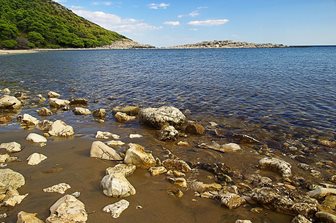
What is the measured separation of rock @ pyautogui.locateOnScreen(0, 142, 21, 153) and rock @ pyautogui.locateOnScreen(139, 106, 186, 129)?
19.5 feet

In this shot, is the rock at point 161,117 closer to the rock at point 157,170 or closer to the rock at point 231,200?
the rock at point 157,170

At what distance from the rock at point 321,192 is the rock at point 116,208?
5054mm

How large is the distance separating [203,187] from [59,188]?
397 cm

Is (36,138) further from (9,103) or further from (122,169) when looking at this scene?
(9,103)

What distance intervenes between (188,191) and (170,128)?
5208mm

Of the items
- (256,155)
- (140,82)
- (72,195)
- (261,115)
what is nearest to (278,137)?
(256,155)

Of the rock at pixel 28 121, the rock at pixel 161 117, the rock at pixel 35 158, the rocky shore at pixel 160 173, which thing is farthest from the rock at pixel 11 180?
the rock at pixel 161 117

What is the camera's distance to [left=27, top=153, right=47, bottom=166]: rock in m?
9.08

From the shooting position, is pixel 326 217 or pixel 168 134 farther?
pixel 168 134

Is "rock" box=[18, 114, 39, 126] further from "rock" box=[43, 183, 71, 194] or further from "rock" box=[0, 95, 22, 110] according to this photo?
"rock" box=[43, 183, 71, 194]

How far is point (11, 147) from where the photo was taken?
10250mm

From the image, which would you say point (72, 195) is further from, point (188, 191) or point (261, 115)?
point (261, 115)

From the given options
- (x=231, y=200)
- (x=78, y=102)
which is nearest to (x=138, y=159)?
(x=231, y=200)

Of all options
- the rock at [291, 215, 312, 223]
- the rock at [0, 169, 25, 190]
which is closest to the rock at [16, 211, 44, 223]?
the rock at [0, 169, 25, 190]
